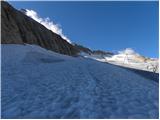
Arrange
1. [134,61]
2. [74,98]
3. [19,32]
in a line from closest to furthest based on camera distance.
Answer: [74,98], [19,32], [134,61]

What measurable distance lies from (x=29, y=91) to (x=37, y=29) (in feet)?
186

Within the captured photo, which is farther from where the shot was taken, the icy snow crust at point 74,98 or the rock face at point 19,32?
the rock face at point 19,32

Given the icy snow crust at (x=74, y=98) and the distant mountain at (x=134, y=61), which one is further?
the distant mountain at (x=134, y=61)

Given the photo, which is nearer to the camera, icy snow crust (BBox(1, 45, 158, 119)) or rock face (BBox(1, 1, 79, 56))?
icy snow crust (BBox(1, 45, 158, 119))

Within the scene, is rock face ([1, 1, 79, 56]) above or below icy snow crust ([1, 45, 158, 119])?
above

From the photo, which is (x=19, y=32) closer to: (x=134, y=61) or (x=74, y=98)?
(x=74, y=98)

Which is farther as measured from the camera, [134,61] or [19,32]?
[134,61]

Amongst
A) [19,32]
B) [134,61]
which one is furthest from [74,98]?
[134,61]

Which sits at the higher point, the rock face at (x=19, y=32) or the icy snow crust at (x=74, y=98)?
the rock face at (x=19, y=32)

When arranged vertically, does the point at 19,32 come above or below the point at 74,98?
above

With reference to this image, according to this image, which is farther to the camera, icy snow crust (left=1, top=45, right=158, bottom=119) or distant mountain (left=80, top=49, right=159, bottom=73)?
distant mountain (left=80, top=49, right=159, bottom=73)

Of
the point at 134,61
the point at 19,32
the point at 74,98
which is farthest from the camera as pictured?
the point at 134,61

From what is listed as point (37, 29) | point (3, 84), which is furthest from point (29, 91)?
point (37, 29)

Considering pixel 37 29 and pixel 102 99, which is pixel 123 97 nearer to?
pixel 102 99
